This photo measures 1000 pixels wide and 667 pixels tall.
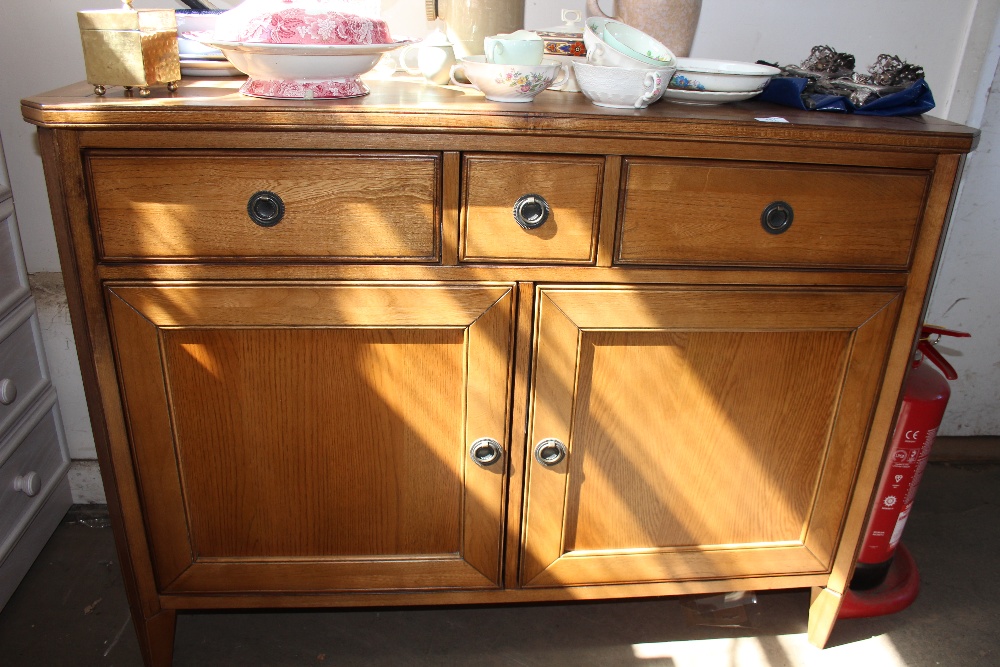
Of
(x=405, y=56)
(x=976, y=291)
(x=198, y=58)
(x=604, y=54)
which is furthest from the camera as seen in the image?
(x=976, y=291)

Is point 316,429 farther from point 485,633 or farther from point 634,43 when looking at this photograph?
point 634,43

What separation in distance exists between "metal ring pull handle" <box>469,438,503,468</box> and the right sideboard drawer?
33 centimetres

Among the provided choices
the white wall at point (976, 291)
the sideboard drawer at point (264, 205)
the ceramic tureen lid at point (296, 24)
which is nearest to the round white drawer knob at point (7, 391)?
the sideboard drawer at point (264, 205)

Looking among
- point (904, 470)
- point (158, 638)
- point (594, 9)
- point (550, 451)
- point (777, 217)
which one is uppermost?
point (594, 9)

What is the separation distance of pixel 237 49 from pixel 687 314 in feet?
2.28

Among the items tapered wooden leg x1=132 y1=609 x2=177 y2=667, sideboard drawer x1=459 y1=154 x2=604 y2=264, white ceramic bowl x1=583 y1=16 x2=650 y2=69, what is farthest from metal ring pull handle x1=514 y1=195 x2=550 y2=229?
tapered wooden leg x1=132 y1=609 x2=177 y2=667

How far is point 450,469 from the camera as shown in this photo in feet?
3.79

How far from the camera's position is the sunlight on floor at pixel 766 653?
53.7 inches

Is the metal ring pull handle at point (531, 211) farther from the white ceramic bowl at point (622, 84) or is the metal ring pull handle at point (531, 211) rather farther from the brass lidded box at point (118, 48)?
the brass lidded box at point (118, 48)

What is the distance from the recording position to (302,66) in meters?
0.98

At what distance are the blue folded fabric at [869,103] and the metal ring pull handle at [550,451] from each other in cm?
63

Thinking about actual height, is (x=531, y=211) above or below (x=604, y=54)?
below

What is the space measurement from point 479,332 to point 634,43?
49cm

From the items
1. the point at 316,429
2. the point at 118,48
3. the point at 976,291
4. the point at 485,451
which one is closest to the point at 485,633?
the point at 485,451
